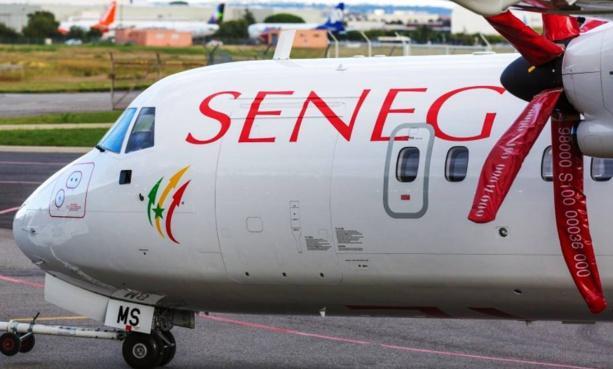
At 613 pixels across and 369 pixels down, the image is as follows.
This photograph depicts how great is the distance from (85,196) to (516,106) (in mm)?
4976

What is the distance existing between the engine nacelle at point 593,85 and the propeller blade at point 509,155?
39 centimetres

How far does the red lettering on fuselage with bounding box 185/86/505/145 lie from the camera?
1312 cm

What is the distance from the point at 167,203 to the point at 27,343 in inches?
123

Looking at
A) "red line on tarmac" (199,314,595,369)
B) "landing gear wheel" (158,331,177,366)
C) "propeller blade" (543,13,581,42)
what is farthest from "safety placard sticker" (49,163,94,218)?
"propeller blade" (543,13,581,42)

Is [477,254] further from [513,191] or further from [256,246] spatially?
[256,246]

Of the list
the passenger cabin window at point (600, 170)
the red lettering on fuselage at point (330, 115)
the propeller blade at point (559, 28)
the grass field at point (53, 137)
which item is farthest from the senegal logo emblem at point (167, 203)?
the grass field at point (53, 137)

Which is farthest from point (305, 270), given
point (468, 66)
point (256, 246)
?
point (468, 66)

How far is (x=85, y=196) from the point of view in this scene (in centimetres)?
1488

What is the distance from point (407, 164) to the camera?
13.2 m

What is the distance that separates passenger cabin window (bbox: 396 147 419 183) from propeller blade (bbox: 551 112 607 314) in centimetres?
157

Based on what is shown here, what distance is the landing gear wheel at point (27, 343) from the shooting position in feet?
52.5

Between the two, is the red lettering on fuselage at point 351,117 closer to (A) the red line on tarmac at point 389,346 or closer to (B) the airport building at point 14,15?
(A) the red line on tarmac at point 389,346

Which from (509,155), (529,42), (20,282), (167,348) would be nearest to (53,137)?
(20,282)

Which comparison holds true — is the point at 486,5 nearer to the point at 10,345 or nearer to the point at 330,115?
the point at 330,115
